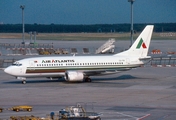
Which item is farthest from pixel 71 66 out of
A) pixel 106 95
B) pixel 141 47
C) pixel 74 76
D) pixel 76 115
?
pixel 76 115

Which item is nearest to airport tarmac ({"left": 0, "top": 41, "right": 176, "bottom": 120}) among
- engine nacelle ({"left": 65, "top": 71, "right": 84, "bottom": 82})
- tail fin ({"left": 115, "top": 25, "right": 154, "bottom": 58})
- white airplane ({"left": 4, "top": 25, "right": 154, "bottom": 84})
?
engine nacelle ({"left": 65, "top": 71, "right": 84, "bottom": 82})

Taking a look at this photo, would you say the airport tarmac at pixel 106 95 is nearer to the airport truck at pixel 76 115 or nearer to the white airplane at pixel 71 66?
the white airplane at pixel 71 66

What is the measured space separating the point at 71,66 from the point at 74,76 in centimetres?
152

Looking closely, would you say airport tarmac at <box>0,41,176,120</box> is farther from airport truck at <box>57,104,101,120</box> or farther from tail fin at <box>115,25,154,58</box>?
tail fin at <box>115,25,154,58</box>

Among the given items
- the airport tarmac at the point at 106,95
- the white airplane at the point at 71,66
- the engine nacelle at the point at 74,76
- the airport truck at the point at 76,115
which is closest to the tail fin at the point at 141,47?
the white airplane at the point at 71,66

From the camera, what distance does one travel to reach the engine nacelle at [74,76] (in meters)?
60.6

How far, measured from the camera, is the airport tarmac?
4088 cm

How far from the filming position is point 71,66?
6156 cm

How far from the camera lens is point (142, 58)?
6384 centimetres

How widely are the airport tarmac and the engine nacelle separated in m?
0.61

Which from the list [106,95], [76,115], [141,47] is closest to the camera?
[76,115]

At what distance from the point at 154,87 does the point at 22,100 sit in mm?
16353

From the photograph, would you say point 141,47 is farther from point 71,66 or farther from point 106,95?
point 106,95

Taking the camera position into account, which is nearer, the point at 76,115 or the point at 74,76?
the point at 76,115
